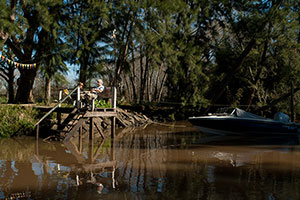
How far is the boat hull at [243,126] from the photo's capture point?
56.7ft

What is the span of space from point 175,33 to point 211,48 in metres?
3.82

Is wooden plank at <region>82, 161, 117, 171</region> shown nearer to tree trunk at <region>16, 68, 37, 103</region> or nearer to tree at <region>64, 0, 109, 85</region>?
tree trunk at <region>16, 68, 37, 103</region>

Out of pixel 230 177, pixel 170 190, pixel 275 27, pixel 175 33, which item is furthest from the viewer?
pixel 175 33

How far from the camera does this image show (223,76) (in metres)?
28.8

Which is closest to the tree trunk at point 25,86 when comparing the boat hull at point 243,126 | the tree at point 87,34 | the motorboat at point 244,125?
the tree at point 87,34

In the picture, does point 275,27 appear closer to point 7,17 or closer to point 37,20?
point 37,20

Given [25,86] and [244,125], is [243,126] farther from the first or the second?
[25,86]

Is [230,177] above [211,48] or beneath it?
beneath

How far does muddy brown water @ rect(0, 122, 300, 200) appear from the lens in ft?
20.9

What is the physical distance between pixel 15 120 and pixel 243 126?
11.2 m

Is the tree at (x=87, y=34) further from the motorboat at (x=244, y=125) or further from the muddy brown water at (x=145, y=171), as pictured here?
the muddy brown water at (x=145, y=171)

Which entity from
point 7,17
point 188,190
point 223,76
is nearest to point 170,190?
point 188,190

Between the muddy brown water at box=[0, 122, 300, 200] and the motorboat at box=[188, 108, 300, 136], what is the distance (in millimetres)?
4176

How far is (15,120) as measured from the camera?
14.8 metres
